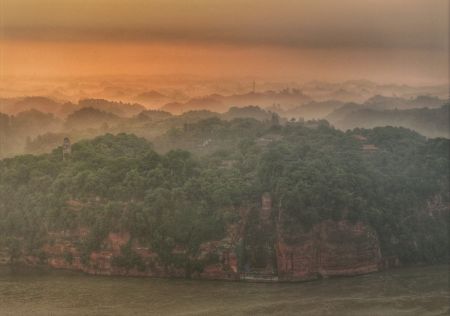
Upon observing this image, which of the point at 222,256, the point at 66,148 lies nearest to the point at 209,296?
the point at 222,256

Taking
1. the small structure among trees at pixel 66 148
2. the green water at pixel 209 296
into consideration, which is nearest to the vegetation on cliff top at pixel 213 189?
the small structure among trees at pixel 66 148

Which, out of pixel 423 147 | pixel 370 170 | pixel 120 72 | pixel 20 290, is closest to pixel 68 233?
pixel 20 290

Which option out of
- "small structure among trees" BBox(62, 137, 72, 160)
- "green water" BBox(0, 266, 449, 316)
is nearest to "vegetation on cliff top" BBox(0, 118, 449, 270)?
"small structure among trees" BBox(62, 137, 72, 160)

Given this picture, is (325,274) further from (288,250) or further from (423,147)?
(423,147)

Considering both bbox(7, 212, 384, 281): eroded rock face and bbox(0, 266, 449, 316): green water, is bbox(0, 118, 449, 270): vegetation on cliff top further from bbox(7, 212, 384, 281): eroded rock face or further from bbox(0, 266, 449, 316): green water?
bbox(0, 266, 449, 316): green water

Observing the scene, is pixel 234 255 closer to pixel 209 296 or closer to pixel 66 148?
pixel 209 296

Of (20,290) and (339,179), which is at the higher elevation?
(339,179)
